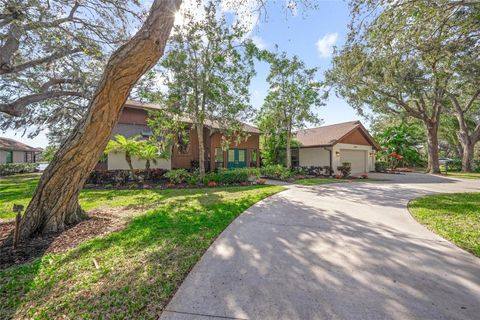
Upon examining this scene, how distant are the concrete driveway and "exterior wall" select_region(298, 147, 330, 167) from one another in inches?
577

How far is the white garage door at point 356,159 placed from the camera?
19.8m

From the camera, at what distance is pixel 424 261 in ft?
11.1

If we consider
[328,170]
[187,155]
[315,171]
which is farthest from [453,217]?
[187,155]

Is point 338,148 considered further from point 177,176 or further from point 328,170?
point 177,176

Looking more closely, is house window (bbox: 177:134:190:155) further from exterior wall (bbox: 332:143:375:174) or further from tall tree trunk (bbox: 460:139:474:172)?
tall tree trunk (bbox: 460:139:474:172)

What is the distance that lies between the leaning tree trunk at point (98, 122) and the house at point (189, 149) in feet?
30.4

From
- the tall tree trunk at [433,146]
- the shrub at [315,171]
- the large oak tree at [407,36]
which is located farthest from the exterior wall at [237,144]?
the tall tree trunk at [433,146]

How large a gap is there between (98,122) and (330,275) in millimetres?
5054

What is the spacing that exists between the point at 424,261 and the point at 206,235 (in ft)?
12.4

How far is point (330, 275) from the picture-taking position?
9.79 feet

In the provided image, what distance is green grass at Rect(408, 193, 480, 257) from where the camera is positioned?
4.29m

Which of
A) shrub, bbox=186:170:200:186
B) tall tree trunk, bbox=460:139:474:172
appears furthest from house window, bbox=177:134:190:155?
tall tree trunk, bbox=460:139:474:172

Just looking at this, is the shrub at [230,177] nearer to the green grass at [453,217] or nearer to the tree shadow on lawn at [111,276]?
the tree shadow on lawn at [111,276]

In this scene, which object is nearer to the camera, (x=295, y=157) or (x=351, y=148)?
(x=351, y=148)
